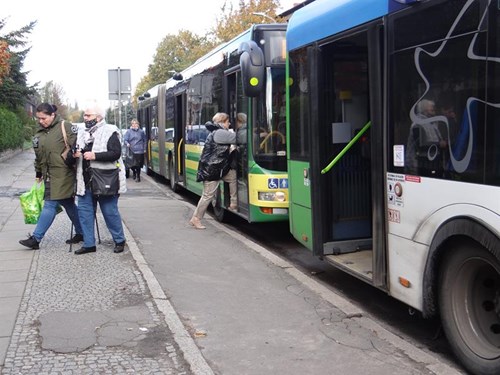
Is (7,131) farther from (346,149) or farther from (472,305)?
(472,305)

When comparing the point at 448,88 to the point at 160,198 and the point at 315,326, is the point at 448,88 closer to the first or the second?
the point at 315,326

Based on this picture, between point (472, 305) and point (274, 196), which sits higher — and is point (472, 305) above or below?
below

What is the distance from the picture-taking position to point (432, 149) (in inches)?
156

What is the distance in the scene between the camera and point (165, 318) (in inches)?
195

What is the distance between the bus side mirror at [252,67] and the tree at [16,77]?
102 ft

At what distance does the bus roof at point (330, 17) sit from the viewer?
178 inches

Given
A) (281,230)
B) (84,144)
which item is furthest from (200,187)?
(84,144)

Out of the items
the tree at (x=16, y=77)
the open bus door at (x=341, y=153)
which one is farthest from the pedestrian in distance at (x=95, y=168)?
the tree at (x=16, y=77)

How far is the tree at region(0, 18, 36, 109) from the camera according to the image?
3584 cm

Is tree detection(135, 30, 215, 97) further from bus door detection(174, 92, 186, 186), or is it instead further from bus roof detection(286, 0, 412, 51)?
bus roof detection(286, 0, 412, 51)

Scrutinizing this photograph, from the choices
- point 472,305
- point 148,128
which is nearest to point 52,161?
point 472,305

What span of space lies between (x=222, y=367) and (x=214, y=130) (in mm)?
5532

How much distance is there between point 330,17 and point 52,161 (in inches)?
154

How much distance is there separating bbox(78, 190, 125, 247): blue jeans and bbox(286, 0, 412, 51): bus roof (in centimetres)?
295
